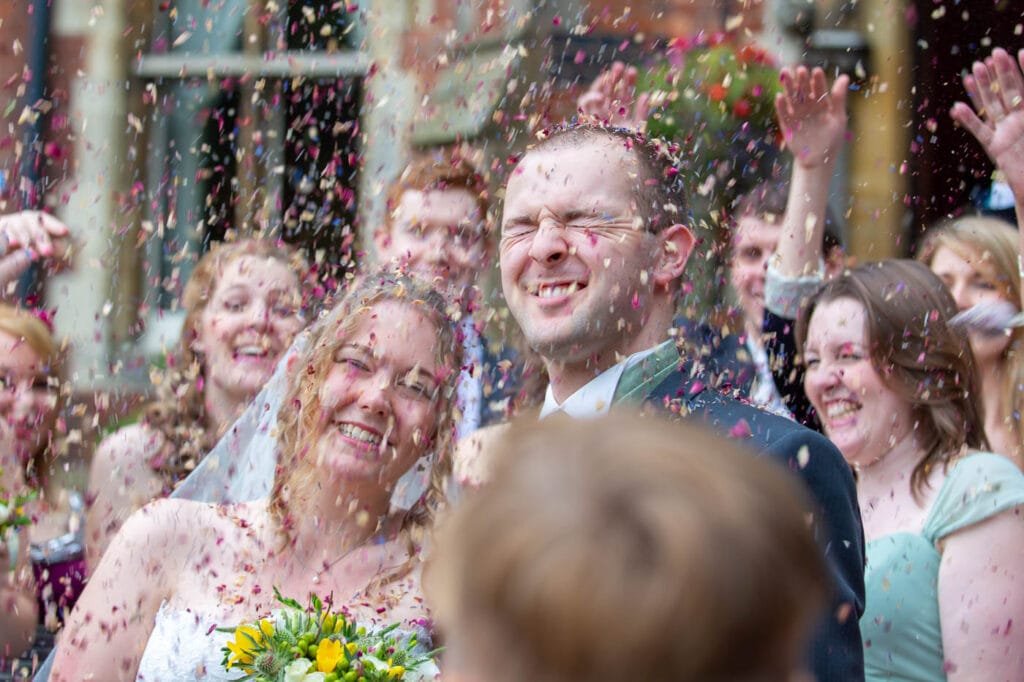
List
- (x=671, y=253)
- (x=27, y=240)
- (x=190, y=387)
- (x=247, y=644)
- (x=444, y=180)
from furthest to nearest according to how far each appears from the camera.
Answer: (x=190, y=387), (x=444, y=180), (x=27, y=240), (x=671, y=253), (x=247, y=644)

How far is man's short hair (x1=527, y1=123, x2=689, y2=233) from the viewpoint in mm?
3500

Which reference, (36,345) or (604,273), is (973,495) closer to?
(604,273)

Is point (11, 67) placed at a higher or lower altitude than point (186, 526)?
higher

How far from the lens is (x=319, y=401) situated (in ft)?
12.5

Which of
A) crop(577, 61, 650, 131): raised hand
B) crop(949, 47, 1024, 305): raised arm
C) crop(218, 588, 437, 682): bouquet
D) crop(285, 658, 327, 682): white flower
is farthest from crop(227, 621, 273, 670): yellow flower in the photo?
crop(949, 47, 1024, 305): raised arm

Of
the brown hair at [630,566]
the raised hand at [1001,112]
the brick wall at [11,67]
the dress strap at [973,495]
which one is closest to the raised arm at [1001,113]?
the raised hand at [1001,112]

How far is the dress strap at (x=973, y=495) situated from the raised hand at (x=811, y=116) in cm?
109

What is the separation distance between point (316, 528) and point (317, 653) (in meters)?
0.71

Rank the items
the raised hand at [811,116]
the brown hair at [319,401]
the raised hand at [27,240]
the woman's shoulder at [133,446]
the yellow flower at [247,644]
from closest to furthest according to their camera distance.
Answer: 1. the yellow flower at [247,644]
2. the brown hair at [319,401]
3. the raised hand at [811,116]
4. the raised hand at [27,240]
5. the woman's shoulder at [133,446]

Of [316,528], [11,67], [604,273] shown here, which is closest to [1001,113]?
[604,273]

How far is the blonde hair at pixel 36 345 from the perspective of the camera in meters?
4.95

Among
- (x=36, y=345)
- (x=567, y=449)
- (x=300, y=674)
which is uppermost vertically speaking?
(x=567, y=449)

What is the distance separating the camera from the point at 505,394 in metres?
4.92

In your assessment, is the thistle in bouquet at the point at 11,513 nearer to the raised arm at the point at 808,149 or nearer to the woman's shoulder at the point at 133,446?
the woman's shoulder at the point at 133,446
